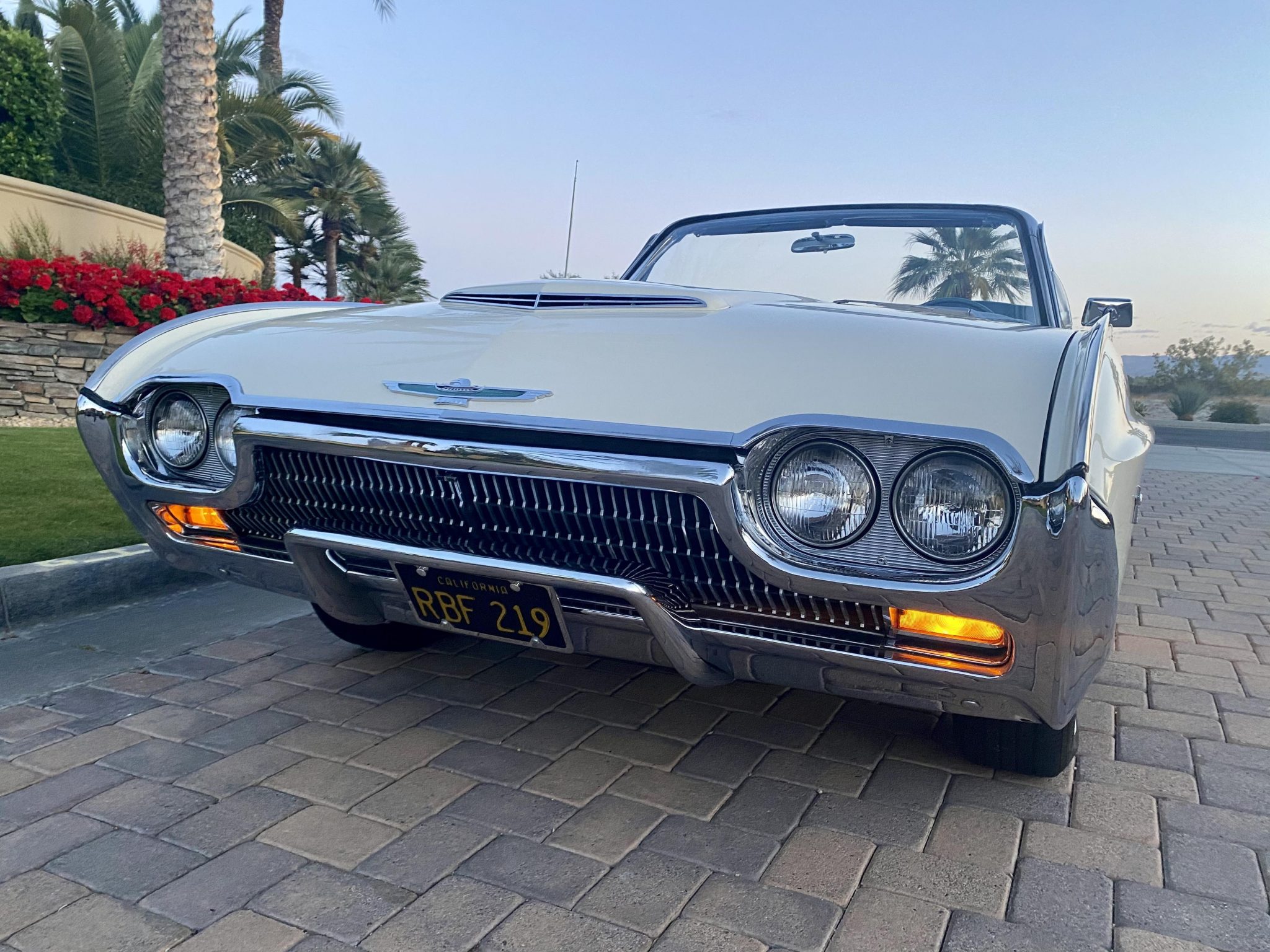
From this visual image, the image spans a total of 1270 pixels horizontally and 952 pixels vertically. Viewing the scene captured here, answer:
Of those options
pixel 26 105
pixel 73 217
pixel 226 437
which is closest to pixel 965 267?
pixel 226 437

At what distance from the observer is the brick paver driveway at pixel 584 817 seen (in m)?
1.59

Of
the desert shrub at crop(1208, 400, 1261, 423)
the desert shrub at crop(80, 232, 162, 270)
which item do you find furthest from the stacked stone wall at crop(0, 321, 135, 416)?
the desert shrub at crop(1208, 400, 1261, 423)

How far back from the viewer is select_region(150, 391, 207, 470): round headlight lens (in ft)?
7.29

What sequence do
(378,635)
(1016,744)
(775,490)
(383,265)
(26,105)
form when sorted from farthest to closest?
(383,265), (26,105), (378,635), (1016,744), (775,490)

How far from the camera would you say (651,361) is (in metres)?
1.86

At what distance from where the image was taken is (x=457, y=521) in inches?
77.7

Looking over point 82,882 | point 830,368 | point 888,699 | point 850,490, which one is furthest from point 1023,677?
point 82,882

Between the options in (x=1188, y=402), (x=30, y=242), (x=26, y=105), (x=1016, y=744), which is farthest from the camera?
(x=1188, y=402)

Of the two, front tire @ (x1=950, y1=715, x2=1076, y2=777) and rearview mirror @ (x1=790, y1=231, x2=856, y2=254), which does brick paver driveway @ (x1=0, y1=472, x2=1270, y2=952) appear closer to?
front tire @ (x1=950, y1=715, x2=1076, y2=777)

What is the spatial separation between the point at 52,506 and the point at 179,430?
2272mm

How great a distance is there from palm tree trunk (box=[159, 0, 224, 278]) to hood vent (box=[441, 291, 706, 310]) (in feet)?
23.7

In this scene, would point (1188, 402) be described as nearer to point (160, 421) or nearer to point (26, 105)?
point (26, 105)

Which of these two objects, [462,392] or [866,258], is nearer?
[462,392]

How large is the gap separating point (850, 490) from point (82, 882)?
1505 millimetres
